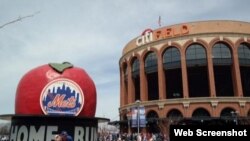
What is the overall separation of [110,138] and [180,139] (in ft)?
120

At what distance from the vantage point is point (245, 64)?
163 feet

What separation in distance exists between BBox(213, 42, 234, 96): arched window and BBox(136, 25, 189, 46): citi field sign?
6.09 meters

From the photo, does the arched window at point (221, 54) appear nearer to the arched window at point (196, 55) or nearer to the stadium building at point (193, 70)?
the stadium building at point (193, 70)

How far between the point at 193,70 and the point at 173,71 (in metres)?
3.65

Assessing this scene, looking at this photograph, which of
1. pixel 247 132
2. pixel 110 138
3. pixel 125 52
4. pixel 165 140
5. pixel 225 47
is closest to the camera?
pixel 247 132

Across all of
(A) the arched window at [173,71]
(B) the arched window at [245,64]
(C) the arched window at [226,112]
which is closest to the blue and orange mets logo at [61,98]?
(C) the arched window at [226,112]

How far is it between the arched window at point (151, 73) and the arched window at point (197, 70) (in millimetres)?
6065

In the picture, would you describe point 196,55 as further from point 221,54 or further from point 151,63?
point 151,63

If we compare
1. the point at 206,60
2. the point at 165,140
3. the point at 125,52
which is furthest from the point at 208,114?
the point at 125,52

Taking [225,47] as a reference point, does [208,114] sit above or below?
below

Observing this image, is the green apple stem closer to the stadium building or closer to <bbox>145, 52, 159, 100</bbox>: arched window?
the stadium building

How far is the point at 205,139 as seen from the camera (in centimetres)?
580

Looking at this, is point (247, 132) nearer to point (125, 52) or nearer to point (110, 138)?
point (110, 138)

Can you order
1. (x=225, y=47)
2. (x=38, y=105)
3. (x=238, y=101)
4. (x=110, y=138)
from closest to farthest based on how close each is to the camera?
(x=38, y=105) → (x=110, y=138) → (x=238, y=101) → (x=225, y=47)
